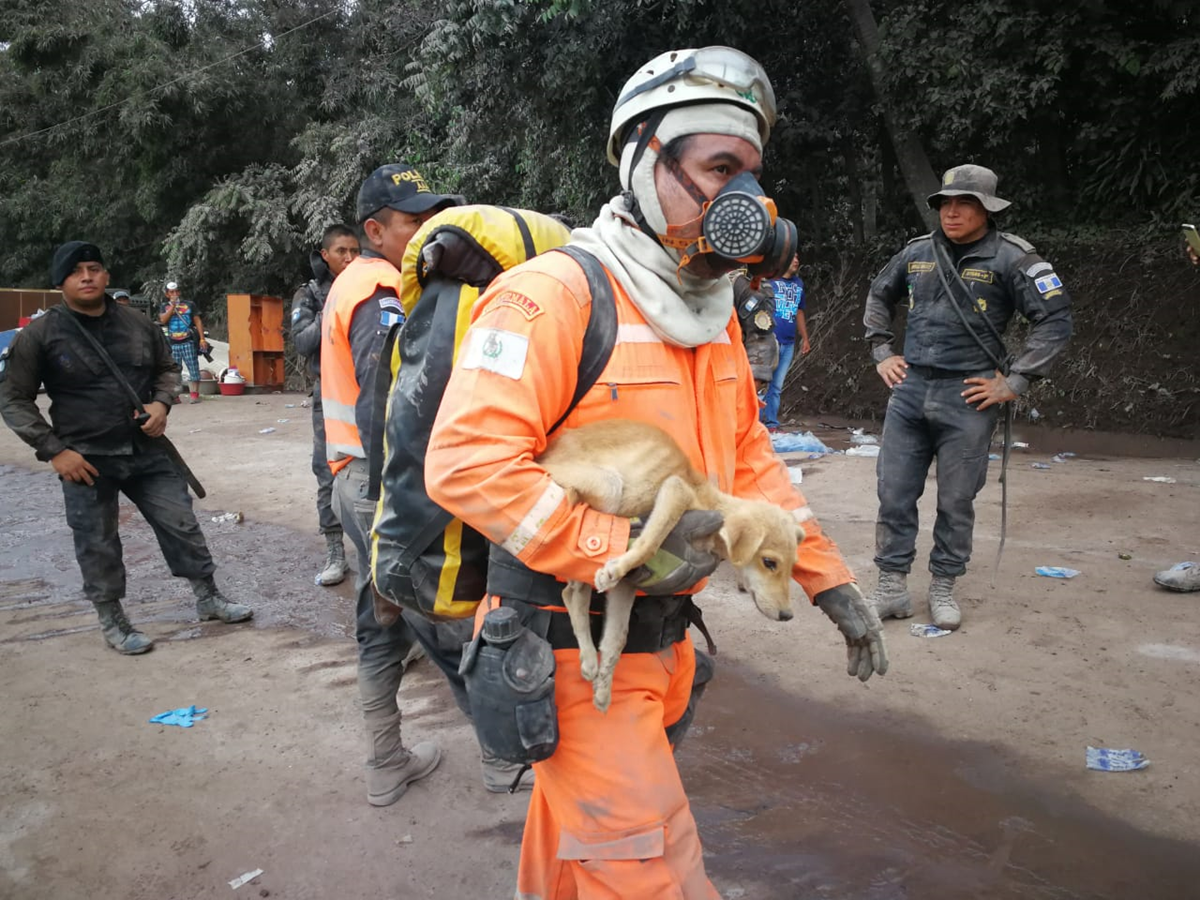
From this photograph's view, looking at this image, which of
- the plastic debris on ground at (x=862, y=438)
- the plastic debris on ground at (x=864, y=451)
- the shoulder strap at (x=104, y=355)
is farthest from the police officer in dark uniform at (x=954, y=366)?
the plastic debris on ground at (x=862, y=438)

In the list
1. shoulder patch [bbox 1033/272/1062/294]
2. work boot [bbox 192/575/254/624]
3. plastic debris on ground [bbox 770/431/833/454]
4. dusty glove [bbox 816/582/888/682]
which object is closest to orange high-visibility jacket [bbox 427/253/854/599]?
dusty glove [bbox 816/582/888/682]

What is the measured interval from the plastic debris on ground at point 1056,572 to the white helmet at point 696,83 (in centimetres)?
451

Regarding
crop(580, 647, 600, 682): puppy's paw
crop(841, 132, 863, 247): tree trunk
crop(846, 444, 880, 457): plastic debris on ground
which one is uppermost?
crop(841, 132, 863, 247): tree trunk

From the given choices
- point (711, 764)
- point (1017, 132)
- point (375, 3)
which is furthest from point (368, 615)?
point (375, 3)

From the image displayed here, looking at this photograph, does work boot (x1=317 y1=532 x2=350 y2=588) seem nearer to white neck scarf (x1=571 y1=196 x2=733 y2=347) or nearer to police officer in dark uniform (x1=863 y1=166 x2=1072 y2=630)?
police officer in dark uniform (x1=863 y1=166 x2=1072 y2=630)

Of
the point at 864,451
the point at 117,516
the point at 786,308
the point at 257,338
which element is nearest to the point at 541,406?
the point at 117,516

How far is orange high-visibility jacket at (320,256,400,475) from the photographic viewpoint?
362 centimetres

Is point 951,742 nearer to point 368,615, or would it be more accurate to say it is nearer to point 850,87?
point 368,615

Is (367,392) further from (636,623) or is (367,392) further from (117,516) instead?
(117,516)

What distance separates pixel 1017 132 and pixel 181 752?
11.5 metres

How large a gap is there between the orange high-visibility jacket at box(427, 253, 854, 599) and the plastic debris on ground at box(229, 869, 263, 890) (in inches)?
77.0

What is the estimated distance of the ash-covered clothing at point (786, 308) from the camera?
10234 mm

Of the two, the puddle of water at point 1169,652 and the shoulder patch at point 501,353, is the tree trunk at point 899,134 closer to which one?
the puddle of water at point 1169,652

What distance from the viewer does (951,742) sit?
3787 millimetres
